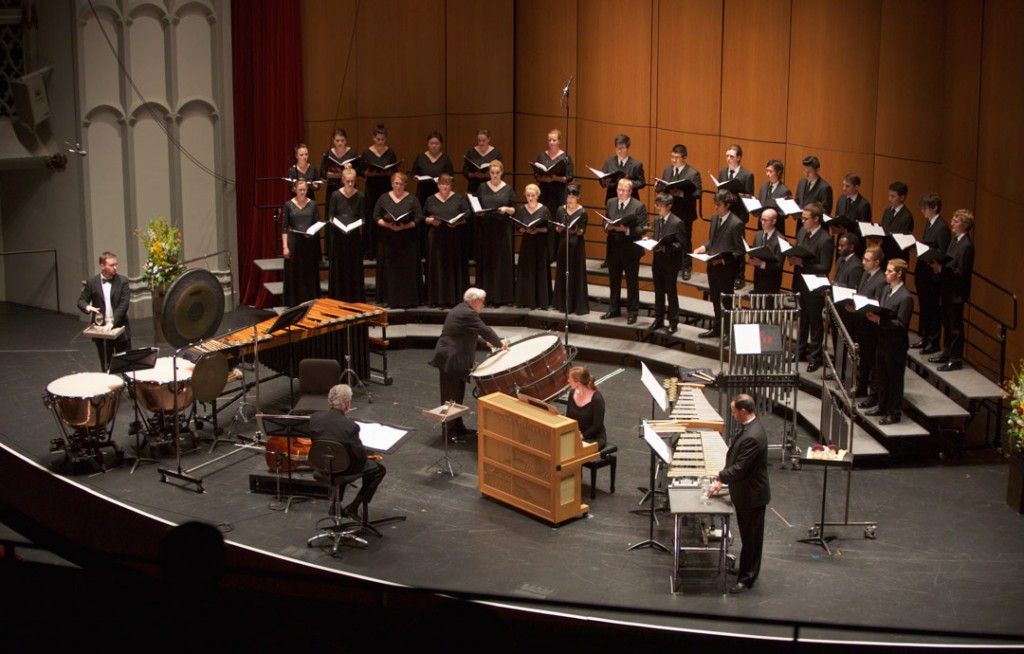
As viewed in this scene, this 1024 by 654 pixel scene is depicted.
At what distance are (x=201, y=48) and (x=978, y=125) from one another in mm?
9408

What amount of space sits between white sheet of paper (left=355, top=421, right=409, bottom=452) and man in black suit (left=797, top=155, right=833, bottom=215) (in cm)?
591

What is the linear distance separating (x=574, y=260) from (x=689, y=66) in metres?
3.43

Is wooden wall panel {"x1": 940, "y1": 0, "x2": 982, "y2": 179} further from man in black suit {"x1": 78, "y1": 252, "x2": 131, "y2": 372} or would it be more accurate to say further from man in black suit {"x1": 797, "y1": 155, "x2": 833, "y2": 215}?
man in black suit {"x1": 78, "y1": 252, "x2": 131, "y2": 372}

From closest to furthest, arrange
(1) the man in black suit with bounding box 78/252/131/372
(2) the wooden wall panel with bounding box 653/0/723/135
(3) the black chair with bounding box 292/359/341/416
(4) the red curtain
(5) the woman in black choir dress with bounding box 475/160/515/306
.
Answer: (3) the black chair with bounding box 292/359/341/416, (1) the man in black suit with bounding box 78/252/131/372, (5) the woman in black choir dress with bounding box 475/160/515/306, (2) the wooden wall panel with bounding box 653/0/723/135, (4) the red curtain

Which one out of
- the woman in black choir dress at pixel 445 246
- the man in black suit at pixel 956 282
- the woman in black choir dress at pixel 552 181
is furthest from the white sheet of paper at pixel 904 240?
the woman in black choir dress at pixel 445 246

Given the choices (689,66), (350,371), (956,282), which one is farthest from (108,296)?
(956,282)

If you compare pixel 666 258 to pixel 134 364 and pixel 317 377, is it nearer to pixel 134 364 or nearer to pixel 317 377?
pixel 317 377

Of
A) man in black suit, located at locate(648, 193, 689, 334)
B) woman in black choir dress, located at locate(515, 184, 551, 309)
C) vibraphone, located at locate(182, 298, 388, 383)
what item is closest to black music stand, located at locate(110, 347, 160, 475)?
vibraphone, located at locate(182, 298, 388, 383)

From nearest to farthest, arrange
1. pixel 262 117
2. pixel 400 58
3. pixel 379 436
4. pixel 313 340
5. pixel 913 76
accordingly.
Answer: pixel 379 436, pixel 313 340, pixel 913 76, pixel 262 117, pixel 400 58

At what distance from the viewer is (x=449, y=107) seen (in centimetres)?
1652

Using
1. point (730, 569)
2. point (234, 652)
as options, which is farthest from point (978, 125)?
point (234, 652)

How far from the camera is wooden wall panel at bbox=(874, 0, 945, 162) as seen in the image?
42.2 ft

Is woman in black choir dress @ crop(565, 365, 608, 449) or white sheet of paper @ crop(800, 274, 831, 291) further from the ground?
white sheet of paper @ crop(800, 274, 831, 291)

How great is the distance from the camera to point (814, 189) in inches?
502
